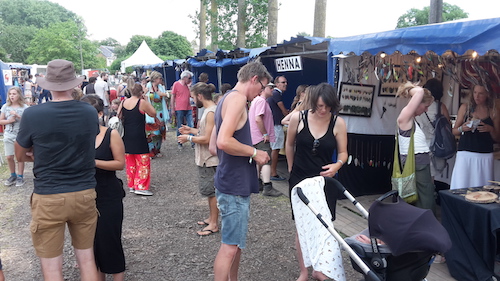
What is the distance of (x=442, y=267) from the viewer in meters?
3.94

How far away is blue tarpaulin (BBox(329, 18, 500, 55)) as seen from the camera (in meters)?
3.23

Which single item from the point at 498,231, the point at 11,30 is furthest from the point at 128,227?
the point at 11,30

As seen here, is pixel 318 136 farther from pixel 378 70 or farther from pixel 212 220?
pixel 378 70

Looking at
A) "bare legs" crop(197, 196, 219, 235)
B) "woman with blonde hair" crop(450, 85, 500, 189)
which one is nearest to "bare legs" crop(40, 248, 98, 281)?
"bare legs" crop(197, 196, 219, 235)

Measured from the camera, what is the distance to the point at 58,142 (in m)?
2.55

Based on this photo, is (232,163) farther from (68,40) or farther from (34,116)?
(68,40)

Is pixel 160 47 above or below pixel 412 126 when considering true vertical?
above

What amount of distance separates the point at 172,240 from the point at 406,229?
3.14 m

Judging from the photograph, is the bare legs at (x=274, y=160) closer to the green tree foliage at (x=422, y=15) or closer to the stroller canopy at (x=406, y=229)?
the stroller canopy at (x=406, y=229)

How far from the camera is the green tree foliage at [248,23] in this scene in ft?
51.1

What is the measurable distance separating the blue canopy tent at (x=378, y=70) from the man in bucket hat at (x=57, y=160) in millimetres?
3172

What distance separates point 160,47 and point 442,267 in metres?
55.5

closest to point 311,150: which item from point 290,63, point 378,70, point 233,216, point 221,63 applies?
point 233,216

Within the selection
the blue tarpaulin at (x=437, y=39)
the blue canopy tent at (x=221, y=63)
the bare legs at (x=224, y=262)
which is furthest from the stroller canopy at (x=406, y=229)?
the blue canopy tent at (x=221, y=63)
